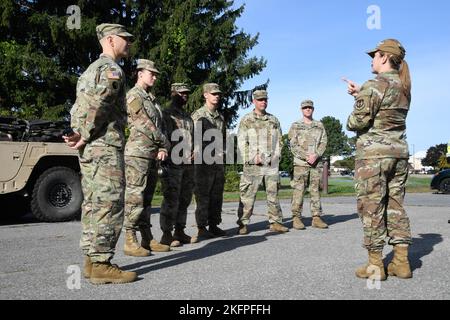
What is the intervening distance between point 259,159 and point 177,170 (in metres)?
1.47

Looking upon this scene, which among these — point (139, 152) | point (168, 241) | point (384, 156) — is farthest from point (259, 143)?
point (384, 156)

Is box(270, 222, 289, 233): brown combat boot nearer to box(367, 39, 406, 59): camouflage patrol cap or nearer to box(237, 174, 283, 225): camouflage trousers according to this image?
box(237, 174, 283, 225): camouflage trousers

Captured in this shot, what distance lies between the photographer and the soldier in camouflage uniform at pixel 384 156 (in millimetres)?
3590

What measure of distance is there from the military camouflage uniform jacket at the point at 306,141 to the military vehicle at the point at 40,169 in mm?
3810

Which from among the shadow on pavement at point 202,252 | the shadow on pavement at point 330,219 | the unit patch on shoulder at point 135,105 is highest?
the unit patch on shoulder at point 135,105

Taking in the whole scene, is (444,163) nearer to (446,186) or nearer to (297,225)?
(446,186)

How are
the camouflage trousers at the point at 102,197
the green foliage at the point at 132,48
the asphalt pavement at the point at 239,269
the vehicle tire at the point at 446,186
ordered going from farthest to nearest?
the green foliage at the point at 132,48 < the vehicle tire at the point at 446,186 < the camouflage trousers at the point at 102,197 < the asphalt pavement at the point at 239,269

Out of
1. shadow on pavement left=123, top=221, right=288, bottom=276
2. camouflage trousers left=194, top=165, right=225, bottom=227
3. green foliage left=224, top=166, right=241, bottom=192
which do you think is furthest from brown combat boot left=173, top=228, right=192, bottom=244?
green foliage left=224, top=166, right=241, bottom=192

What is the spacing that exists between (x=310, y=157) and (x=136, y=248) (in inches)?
127

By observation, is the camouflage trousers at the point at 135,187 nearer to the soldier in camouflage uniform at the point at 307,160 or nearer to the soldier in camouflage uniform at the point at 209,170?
the soldier in camouflage uniform at the point at 209,170

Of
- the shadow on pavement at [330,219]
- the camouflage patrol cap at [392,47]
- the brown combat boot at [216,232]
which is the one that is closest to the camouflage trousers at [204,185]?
the brown combat boot at [216,232]

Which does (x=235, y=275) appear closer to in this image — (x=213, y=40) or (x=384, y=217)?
(x=384, y=217)
